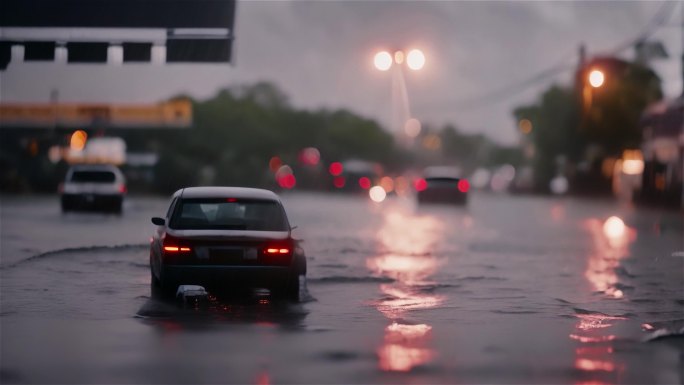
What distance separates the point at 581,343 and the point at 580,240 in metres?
18.4

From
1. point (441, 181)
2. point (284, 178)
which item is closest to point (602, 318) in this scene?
point (441, 181)

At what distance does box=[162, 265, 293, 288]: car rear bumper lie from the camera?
14383 millimetres

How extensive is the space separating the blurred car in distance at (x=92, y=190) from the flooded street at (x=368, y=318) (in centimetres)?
1085

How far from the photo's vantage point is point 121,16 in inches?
1066

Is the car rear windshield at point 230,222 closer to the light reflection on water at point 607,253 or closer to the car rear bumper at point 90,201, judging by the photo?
the light reflection on water at point 607,253

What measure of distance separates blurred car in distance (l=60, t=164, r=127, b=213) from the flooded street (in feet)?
35.6

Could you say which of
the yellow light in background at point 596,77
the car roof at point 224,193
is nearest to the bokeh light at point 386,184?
the yellow light in background at point 596,77

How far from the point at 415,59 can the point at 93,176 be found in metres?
11.2

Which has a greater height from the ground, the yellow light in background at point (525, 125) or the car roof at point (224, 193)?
the yellow light in background at point (525, 125)

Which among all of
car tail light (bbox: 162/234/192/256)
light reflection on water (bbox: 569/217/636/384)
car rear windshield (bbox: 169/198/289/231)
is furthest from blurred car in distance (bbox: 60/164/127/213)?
car tail light (bbox: 162/234/192/256)

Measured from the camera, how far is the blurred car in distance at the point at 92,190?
38688 mm

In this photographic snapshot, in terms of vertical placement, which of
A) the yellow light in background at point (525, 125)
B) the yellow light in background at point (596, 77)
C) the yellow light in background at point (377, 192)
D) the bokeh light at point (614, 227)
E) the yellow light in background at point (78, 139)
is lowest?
the bokeh light at point (614, 227)

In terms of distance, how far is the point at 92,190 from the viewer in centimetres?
3872

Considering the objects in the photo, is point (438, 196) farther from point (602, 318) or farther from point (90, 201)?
point (602, 318)
